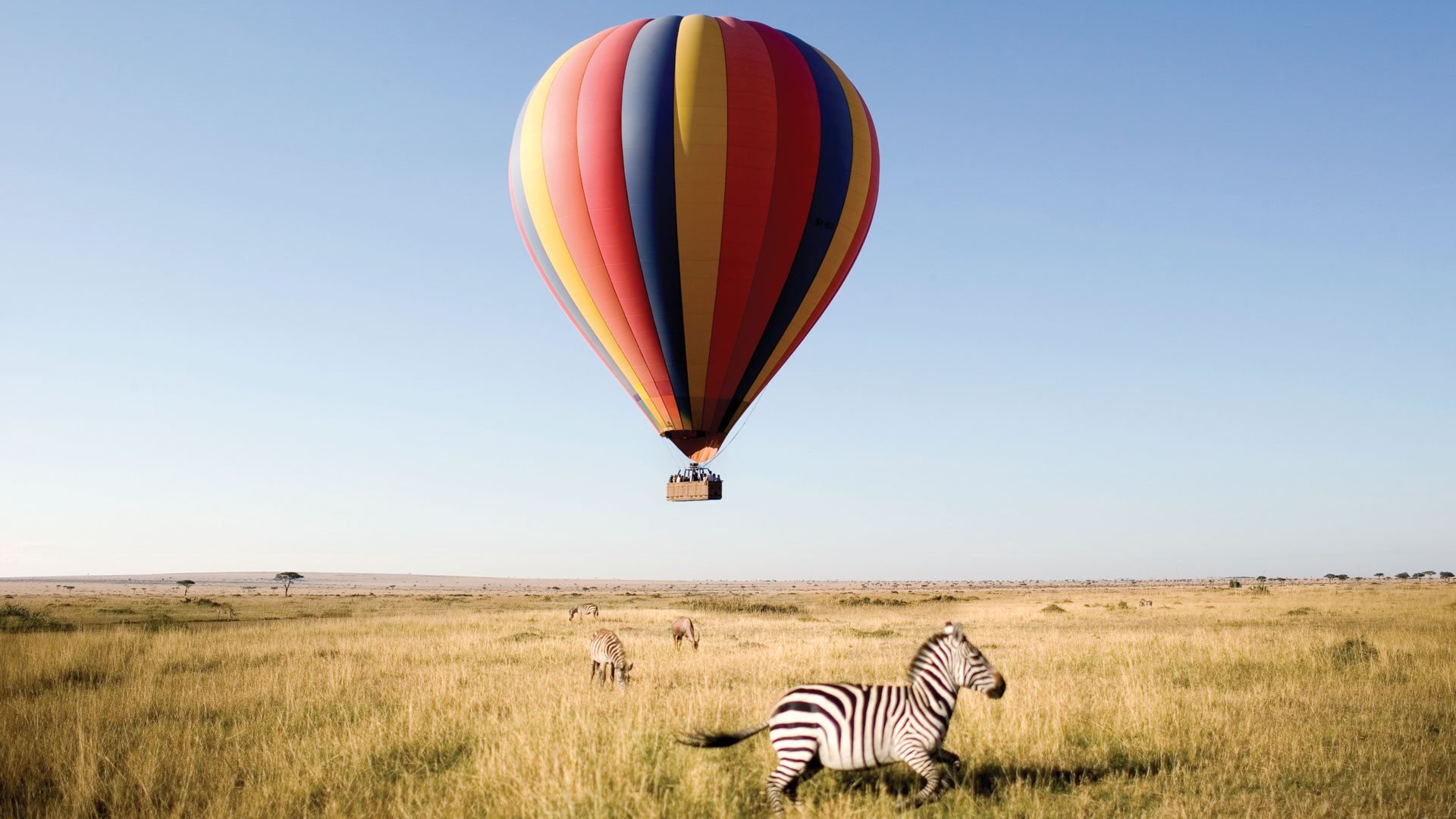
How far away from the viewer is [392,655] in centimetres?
1930

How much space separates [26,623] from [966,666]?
38044mm

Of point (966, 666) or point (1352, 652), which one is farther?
point (1352, 652)

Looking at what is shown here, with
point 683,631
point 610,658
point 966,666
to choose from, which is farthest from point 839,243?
point 966,666

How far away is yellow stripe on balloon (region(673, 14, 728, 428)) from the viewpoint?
851 inches

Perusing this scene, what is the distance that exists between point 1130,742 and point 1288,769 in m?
1.50

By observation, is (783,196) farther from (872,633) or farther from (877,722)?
(877,722)

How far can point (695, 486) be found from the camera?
23.8 metres

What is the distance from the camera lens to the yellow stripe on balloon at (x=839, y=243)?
77.1ft

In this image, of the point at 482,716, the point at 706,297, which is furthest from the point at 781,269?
the point at 482,716

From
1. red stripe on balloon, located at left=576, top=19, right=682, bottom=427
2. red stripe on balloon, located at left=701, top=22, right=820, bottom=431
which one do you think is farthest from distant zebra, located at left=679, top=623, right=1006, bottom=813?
red stripe on balloon, located at left=576, top=19, right=682, bottom=427

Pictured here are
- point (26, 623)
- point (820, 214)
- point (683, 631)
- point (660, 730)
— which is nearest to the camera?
point (660, 730)

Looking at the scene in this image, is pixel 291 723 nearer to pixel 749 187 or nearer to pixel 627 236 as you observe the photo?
pixel 627 236

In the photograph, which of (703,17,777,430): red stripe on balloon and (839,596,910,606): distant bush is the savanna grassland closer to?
(703,17,777,430): red stripe on balloon

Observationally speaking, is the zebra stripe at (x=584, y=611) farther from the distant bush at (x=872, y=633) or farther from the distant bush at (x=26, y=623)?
the distant bush at (x=26, y=623)
